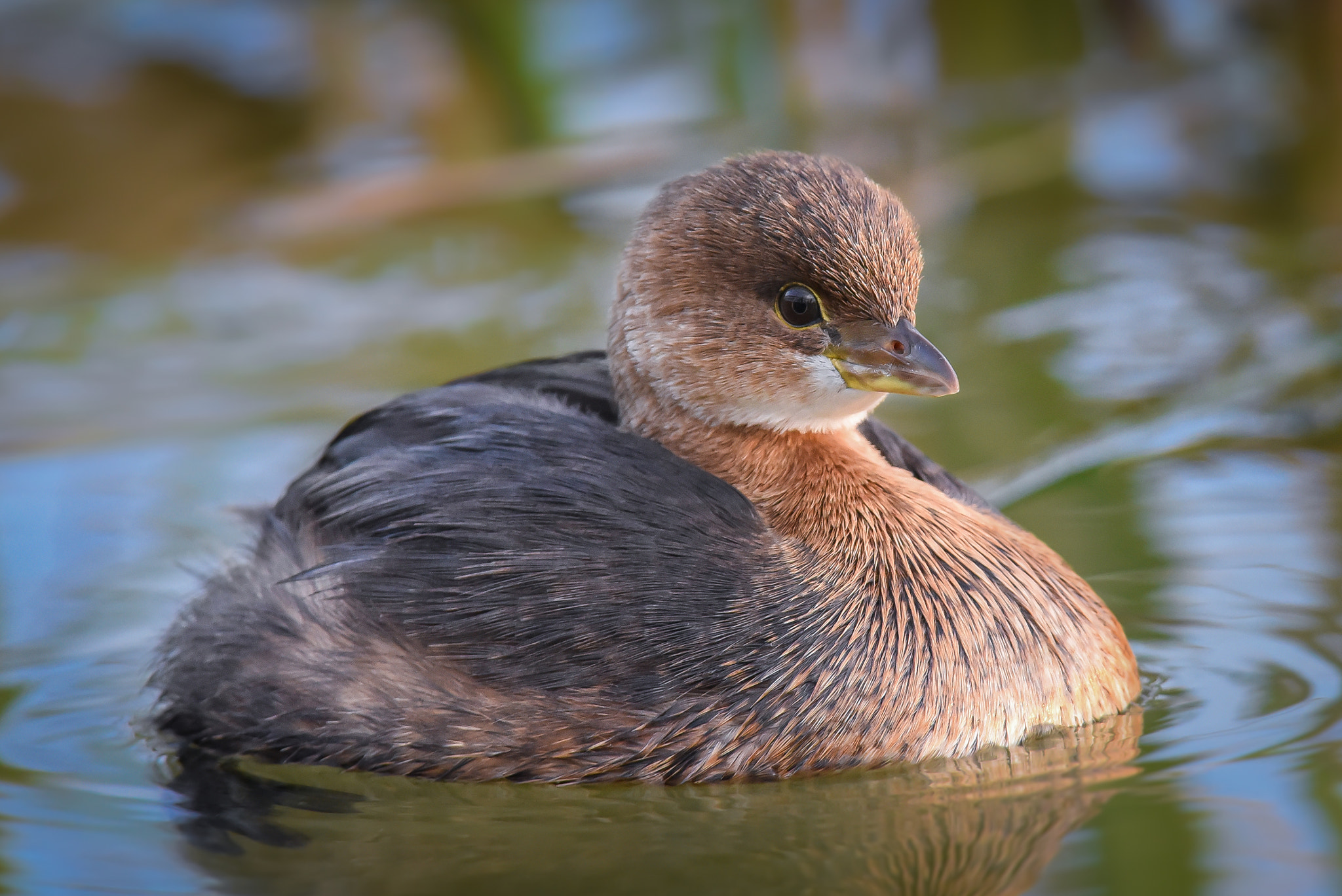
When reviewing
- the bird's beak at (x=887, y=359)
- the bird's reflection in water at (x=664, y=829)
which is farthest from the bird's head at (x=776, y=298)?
the bird's reflection in water at (x=664, y=829)

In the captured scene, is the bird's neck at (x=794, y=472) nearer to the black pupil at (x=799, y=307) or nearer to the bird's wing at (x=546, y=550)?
the bird's wing at (x=546, y=550)

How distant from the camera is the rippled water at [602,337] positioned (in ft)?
12.2

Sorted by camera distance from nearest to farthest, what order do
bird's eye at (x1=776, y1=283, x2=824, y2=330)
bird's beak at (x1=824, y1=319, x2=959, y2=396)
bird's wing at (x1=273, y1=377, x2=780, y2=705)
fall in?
bird's wing at (x1=273, y1=377, x2=780, y2=705), bird's beak at (x1=824, y1=319, x2=959, y2=396), bird's eye at (x1=776, y1=283, x2=824, y2=330)

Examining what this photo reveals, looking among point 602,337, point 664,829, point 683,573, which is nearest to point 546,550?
point 683,573

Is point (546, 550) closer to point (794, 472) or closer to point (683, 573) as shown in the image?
point (683, 573)

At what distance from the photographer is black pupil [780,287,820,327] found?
4.24 metres

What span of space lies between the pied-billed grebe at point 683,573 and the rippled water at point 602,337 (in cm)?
14

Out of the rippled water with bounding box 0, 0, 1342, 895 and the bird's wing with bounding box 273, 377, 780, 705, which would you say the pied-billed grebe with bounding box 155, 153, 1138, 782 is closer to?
the bird's wing with bounding box 273, 377, 780, 705

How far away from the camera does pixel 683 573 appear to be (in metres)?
3.99

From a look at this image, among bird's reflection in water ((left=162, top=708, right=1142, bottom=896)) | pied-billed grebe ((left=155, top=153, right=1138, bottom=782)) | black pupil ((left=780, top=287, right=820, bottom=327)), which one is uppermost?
black pupil ((left=780, top=287, right=820, bottom=327))

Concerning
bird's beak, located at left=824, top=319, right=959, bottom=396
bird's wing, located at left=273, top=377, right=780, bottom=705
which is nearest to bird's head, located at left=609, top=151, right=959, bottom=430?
bird's beak, located at left=824, top=319, right=959, bottom=396

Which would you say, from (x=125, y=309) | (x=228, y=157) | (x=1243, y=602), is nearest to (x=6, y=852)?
(x=1243, y=602)

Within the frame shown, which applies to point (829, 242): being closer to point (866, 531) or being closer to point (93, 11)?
point (866, 531)

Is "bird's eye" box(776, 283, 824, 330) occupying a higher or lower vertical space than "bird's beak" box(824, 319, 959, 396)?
higher
